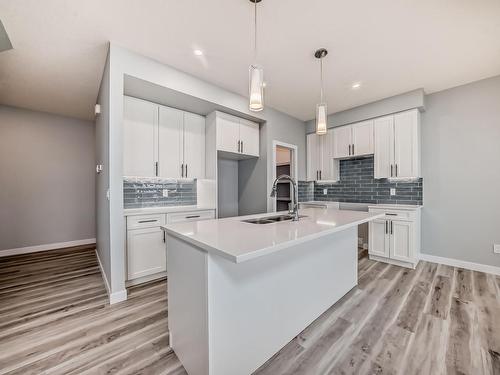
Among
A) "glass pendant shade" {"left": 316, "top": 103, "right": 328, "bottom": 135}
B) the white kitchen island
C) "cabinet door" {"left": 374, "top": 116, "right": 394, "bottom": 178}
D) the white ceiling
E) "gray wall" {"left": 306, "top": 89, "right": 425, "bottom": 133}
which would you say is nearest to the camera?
the white kitchen island

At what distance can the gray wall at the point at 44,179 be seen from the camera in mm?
3783

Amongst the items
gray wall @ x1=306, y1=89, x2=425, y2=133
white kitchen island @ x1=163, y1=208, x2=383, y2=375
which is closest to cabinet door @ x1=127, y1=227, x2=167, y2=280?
white kitchen island @ x1=163, y1=208, x2=383, y2=375

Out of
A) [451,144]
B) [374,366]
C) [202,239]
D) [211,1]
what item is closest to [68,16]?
[211,1]

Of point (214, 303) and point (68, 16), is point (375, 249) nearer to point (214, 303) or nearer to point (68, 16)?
point (214, 303)

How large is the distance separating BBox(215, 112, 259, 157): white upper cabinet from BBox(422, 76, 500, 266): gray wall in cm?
272

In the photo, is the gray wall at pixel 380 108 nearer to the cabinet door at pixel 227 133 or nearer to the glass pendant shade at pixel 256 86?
the cabinet door at pixel 227 133

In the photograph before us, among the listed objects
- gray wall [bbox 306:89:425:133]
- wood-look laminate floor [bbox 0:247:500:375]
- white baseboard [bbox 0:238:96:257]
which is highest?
gray wall [bbox 306:89:425:133]

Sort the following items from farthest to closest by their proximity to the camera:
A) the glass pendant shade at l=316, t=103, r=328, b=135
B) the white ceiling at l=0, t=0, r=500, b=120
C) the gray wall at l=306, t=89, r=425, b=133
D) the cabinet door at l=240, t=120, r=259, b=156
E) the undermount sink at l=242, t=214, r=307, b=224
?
the cabinet door at l=240, t=120, r=259, b=156, the gray wall at l=306, t=89, r=425, b=133, the glass pendant shade at l=316, t=103, r=328, b=135, the undermount sink at l=242, t=214, r=307, b=224, the white ceiling at l=0, t=0, r=500, b=120

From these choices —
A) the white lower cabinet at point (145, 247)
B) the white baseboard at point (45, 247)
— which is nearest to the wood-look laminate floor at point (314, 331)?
the white lower cabinet at point (145, 247)

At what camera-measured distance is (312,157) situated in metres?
4.61

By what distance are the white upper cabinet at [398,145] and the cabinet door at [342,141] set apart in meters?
0.46

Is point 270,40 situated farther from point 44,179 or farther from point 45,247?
point 45,247

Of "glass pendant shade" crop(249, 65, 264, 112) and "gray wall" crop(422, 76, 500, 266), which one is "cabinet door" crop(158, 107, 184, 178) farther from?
"gray wall" crop(422, 76, 500, 266)

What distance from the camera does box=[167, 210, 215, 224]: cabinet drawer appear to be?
9.32 feet
